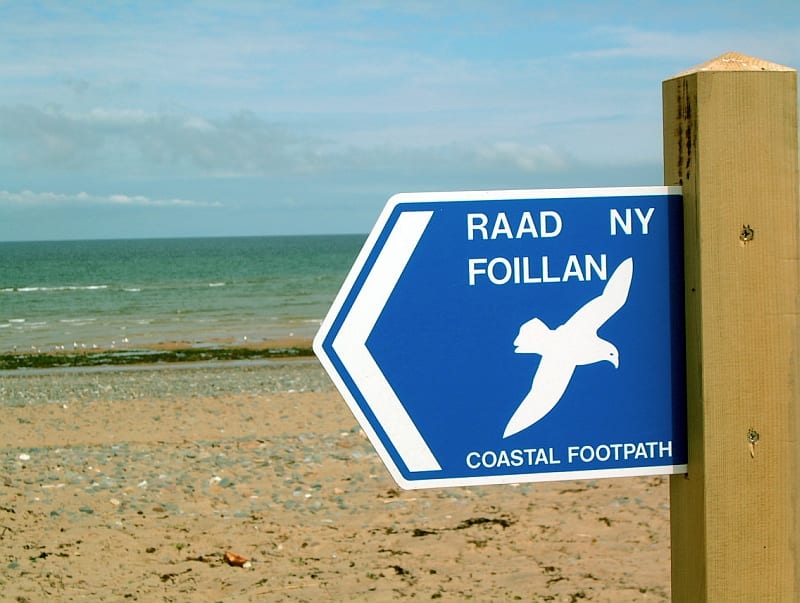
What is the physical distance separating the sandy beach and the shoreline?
12223mm

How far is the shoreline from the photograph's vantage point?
21703mm

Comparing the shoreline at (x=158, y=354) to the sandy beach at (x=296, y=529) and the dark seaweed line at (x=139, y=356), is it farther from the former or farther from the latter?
the sandy beach at (x=296, y=529)

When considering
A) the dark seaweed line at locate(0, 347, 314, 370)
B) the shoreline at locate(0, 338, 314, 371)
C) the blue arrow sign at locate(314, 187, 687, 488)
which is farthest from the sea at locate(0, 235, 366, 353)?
the blue arrow sign at locate(314, 187, 687, 488)

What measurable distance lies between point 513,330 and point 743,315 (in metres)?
0.37

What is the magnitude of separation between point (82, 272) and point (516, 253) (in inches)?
2749

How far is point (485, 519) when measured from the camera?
5.90 m

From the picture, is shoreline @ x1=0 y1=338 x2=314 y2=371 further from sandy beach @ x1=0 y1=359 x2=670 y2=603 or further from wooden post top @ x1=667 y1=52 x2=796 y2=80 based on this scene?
wooden post top @ x1=667 y1=52 x2=796 y2=80

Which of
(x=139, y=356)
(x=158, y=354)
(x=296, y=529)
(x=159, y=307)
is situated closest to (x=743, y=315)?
(x=296, y=529)

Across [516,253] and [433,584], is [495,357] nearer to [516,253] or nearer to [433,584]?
[516,253]

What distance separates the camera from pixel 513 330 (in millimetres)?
1472

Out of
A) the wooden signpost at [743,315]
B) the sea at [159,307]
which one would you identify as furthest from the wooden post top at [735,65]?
the sea at [159,307]

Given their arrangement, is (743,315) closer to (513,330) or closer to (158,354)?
(513,330)

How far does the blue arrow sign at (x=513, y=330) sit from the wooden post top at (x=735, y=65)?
205mm

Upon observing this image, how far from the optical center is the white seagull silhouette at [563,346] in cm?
147
